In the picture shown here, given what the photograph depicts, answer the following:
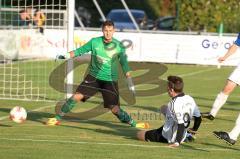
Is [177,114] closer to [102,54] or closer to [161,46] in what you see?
[102,54]

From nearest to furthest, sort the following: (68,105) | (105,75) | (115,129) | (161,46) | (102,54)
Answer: (115,129) < (105,75) < (102,54) < (68,105) < (161,46)

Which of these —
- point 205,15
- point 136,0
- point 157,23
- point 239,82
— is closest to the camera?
point 239,82

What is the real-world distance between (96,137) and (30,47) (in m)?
19.5

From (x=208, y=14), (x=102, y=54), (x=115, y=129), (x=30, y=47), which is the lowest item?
(x=30, y=47)

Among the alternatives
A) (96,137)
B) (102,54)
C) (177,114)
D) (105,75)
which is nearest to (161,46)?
(102,54)

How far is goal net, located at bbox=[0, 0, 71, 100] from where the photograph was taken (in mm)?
21734

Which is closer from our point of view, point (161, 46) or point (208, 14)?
point (161, 46)

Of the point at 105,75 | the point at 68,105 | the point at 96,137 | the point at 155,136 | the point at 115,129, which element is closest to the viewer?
the point at 155,136

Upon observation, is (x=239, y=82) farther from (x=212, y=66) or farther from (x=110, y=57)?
(x=212, y=66)

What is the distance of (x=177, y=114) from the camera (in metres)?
11.9

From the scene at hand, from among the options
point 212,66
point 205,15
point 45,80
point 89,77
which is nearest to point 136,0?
point 205,15

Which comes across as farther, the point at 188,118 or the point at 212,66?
the point at 212,66

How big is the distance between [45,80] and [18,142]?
41.3 ft

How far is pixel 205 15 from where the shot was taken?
38.8 m
